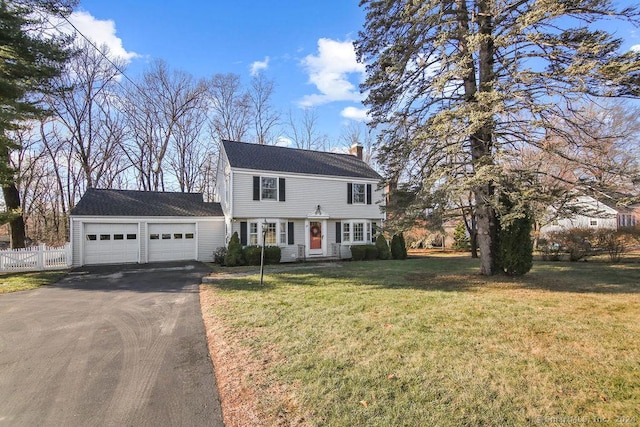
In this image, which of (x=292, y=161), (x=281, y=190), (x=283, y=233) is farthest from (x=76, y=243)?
(x=292, y=161)

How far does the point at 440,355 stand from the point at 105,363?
14.3 feet

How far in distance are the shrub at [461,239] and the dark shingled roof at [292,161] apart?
947cm

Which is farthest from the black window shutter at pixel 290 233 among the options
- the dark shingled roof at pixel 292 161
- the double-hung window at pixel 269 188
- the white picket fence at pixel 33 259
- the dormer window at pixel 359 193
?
the white picket fence at pixel 33 259

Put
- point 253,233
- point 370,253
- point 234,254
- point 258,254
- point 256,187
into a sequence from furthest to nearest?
point 370,253 < point 253,233 < point 256,187 < point 258,254 < point 234,254

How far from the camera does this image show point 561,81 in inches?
288

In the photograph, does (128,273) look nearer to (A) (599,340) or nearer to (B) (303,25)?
(B) (303,25)

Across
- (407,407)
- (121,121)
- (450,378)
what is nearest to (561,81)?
(450,378)

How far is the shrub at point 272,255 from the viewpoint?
15461 millimetres

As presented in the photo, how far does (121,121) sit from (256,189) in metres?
17.6

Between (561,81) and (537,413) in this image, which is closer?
(537,413)

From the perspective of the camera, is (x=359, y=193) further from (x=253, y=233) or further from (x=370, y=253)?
(x=253, y=233)

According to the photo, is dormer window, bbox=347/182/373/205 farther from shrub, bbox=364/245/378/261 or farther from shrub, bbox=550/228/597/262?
shrub, bbox=550/228/597/262

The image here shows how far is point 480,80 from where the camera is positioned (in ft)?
28.7

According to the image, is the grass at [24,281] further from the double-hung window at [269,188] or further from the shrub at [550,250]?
the shrub at [550,250]
